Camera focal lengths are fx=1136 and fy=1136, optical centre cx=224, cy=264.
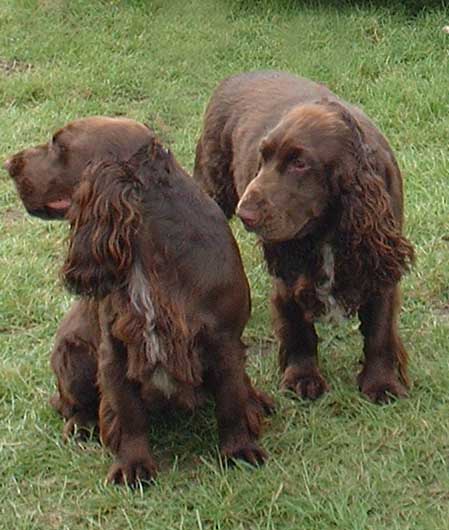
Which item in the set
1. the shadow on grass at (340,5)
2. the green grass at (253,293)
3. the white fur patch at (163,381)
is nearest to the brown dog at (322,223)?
the green grass at (253,293)

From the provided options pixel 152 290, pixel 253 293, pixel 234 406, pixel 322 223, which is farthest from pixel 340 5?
pixel 152 290

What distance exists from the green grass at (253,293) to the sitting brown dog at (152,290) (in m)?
0.21

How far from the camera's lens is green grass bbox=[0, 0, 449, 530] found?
11.0 ft

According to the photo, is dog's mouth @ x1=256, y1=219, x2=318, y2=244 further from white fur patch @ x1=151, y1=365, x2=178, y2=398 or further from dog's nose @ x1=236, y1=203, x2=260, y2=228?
white fur patch @ x1=151, y1=365, x2=178, y2=398

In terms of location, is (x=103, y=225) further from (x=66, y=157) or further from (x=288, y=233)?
(x=288, y=233)

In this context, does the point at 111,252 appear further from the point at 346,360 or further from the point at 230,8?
the point at 230,8

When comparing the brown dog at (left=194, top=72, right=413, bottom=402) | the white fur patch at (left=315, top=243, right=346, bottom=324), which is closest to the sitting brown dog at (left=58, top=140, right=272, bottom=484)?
the brown dog at (left=194, top=72, right=413, bottom=402)

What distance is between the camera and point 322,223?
3.60 meters

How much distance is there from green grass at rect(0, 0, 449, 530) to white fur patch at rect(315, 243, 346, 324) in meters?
0.28

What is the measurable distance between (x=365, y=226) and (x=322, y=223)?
15 centimetres

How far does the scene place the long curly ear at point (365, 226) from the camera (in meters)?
3.48

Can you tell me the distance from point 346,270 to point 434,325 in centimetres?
81

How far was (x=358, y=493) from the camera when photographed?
10.9 feet

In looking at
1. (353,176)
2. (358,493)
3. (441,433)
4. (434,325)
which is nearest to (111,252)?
(353,176)
